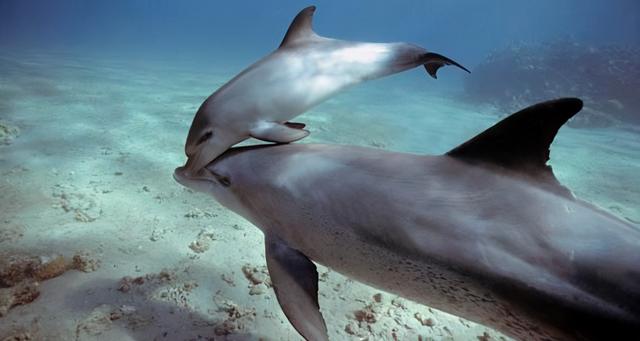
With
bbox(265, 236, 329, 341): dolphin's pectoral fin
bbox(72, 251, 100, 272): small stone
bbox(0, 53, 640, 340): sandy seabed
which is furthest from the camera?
bbox(72, 251, 100, 272): small stone

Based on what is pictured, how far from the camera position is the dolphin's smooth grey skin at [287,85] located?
2.70m

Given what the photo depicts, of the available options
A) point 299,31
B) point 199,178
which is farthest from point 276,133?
point 299,31

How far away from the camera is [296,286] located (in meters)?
2.10

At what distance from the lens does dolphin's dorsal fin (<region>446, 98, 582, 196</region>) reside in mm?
1613

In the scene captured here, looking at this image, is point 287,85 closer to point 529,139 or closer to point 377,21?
point 529,139

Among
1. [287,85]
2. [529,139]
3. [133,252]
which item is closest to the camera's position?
[529,139]

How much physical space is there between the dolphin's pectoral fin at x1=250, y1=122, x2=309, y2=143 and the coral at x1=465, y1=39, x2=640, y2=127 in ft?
64.7

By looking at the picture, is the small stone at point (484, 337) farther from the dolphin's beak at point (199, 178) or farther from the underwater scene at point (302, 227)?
the dolphin's beak at point (199, 178)

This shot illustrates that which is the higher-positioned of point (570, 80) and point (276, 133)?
point (570, 80)

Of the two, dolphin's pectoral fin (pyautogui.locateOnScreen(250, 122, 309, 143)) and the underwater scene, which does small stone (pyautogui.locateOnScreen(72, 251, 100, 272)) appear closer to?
the underwater scene

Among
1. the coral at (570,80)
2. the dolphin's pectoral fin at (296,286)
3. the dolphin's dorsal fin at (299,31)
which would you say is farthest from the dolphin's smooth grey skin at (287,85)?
the coral at (570,80)

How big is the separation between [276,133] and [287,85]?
19.7 inches

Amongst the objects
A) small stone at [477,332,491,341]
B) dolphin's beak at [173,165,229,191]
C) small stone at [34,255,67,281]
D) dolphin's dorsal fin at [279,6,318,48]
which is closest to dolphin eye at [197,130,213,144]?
dolphin's beak at [173,165,229,191]

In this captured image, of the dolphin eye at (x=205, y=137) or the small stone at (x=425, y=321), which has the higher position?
the dolphin eye at (x=205, y=137)
